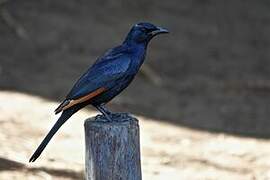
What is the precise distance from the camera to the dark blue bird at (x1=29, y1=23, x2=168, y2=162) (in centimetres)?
457

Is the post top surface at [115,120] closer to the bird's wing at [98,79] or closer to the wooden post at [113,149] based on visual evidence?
the wooden post at [113,149]

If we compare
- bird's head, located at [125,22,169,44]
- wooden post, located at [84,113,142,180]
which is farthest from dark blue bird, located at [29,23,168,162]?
wooden post, located at [84,113,142,180]

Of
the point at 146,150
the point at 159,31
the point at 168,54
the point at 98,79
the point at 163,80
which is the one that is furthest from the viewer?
the point at 168,54

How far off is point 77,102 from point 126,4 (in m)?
9.51

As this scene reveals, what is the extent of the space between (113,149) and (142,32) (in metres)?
0.88

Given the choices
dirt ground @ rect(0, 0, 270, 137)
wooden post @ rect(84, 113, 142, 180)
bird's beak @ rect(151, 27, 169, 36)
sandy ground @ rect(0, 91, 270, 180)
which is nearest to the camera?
wooden post @ rect(84, 113, 142, 180)

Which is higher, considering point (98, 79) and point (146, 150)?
point (98, 79)

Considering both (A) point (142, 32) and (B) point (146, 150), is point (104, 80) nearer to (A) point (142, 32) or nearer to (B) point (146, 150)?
(A) point (142, 32)

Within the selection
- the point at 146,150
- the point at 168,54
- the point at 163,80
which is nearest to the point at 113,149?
the point at 146,150

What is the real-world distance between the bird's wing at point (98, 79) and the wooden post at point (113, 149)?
215 mm

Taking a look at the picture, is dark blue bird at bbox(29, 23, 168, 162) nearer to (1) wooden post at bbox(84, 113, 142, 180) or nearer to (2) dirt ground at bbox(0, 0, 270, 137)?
(1) wooden post at bbox(84, 113, 142, 180)

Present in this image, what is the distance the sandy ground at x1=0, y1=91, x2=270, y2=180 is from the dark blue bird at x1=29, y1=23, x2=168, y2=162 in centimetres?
191

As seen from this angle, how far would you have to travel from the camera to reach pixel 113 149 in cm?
437

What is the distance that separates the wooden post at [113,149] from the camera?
14.4 feet
